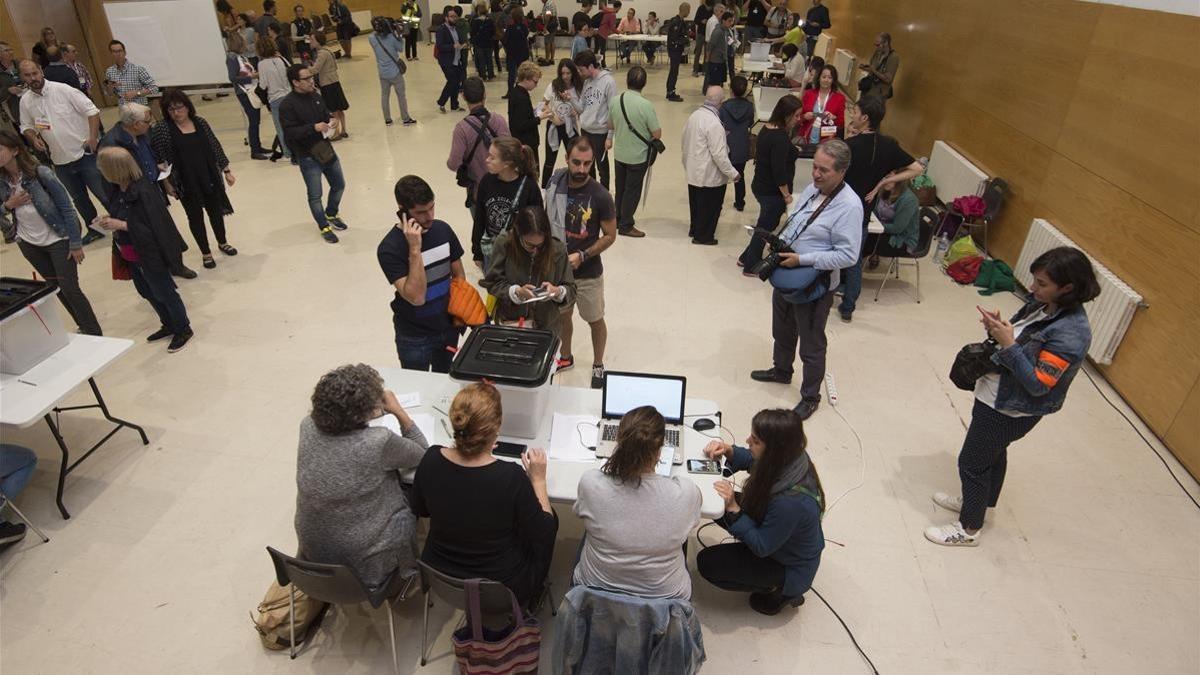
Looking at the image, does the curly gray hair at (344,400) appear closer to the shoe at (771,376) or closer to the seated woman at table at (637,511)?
the seated woman at table at (637,511)

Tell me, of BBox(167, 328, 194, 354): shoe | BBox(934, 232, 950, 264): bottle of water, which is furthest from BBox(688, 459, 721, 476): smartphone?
BBox(934, 232, 950, 264): bottle of water

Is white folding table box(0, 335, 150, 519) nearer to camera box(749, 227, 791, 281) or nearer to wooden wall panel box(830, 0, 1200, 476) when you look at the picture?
camera box(749, 227, 791, 281)

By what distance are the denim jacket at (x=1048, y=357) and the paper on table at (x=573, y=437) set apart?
5.67 feet

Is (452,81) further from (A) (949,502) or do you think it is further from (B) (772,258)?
(A) (949,502)

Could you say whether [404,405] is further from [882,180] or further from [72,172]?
[72,172]

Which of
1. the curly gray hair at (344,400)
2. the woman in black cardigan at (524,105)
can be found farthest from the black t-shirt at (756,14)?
the curly gray hair at (344,400)

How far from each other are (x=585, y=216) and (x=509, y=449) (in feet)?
5.31

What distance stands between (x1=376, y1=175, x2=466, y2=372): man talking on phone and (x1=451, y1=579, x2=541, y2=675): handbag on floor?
1.51m

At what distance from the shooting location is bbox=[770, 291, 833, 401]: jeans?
3.77 meters

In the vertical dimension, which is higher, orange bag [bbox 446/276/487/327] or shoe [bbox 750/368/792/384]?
orange bag [bbox 446/276/487/327]

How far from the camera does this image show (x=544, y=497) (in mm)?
2479

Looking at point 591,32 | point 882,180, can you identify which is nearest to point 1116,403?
point 882,180

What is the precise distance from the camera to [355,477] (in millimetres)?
2316

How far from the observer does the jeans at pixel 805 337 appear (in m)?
3.77
